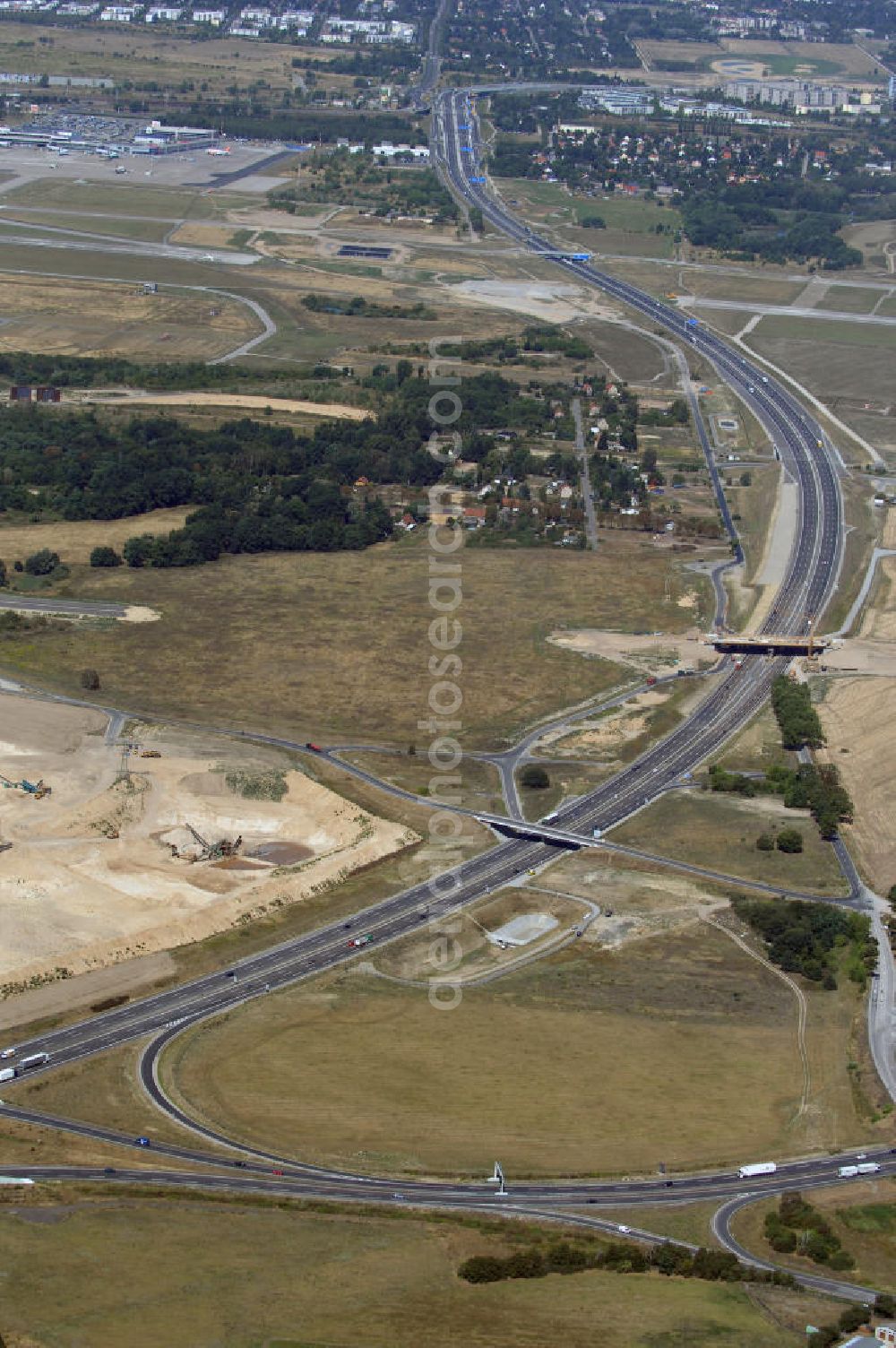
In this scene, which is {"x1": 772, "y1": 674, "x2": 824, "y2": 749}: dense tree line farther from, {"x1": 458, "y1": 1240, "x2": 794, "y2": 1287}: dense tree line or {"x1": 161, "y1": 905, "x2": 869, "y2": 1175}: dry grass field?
{"x1": 458, "y1": 1240, "x2": 794, "y2": 1287}: dense tree line

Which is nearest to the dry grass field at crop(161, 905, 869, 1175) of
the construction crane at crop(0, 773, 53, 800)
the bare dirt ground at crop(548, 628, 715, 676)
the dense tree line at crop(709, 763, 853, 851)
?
the dense tree line at crop(709, 763, 853, 851)

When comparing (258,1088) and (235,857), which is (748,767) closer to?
(235,857)

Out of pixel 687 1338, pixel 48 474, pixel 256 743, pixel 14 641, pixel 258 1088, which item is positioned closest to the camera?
pixel 687 1338

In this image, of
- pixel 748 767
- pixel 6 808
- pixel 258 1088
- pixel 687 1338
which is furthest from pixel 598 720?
pixel 687 1338

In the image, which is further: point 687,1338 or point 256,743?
point 256,743

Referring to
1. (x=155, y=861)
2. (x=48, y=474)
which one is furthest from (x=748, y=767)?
(x=48, y=474)

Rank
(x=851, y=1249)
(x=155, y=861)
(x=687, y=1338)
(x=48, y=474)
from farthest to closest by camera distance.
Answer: (x=48, y=474)
(x=155, y=861)
(x=851, y=1249)
(x=687, y=1338)

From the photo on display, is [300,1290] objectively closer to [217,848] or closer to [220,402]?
[217,848]
